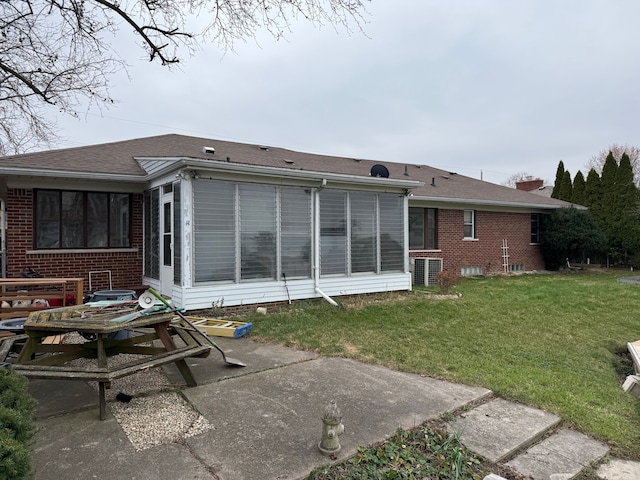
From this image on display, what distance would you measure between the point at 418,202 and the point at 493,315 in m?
6.07

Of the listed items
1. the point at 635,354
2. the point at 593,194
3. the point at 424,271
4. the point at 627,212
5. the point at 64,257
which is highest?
the point at 593,194

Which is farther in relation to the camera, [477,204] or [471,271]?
[471,271]

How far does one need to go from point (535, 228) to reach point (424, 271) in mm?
8084

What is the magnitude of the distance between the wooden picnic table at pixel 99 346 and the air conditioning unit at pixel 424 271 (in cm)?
924

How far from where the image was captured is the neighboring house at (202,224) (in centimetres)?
735

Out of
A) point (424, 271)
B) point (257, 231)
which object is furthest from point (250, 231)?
point (424, 271)

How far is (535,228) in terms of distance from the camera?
57.1 ft

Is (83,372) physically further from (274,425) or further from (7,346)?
(274,425)

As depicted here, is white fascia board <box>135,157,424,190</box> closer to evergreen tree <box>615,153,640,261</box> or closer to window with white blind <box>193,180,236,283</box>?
window with white blind <box>193,180,236,283</box>

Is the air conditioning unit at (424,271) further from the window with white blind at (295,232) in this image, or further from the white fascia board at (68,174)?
the white fascia board at (68,174)

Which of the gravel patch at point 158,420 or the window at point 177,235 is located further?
the window at point 177,235

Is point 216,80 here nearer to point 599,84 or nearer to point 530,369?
point 530,369

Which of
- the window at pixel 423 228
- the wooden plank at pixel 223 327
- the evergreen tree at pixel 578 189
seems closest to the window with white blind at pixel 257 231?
the wooden plank at pixel 223 327

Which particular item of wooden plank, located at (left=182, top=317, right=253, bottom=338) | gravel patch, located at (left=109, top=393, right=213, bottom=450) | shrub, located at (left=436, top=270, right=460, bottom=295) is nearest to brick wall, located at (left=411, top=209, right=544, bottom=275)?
shrub, located at (left=436, top=270, right=460, bottom=295)
